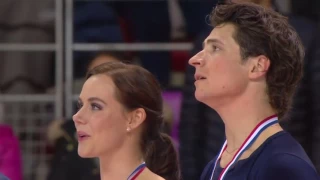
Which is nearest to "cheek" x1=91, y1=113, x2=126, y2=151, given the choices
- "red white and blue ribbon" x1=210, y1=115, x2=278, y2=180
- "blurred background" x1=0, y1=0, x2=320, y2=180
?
"red white and blue ribbon" x1=210, y1=115, x2=278, y2=180

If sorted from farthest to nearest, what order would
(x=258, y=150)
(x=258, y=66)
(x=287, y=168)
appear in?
(x=258, y=66), (x=258, y=150), (x=287, y=168)

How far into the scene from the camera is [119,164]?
2.99 metres

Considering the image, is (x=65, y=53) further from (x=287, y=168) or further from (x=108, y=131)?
(x=287, y=168)

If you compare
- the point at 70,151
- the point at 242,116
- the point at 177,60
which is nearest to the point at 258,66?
the point at 242,116

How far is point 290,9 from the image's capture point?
517cm

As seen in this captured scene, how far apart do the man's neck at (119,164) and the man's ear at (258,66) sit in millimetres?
550

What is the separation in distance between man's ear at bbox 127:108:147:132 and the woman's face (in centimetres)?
2

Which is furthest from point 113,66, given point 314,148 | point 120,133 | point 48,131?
point 48,131

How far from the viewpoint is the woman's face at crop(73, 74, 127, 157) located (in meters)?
2.98

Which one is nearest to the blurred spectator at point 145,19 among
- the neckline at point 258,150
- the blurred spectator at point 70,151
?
the blurred spectator at point 70,151

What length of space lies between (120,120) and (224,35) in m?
0.50

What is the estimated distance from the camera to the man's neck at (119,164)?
9.76ft

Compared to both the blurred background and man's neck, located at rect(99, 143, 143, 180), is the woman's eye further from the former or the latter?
the blurred background

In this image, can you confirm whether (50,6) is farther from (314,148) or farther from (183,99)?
(314,148)
